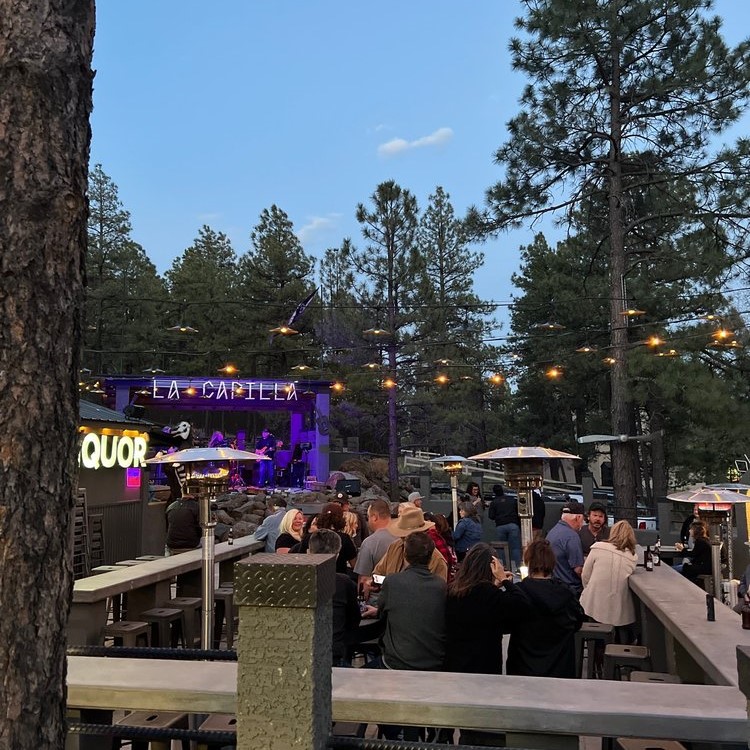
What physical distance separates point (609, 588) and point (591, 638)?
1.55 feet

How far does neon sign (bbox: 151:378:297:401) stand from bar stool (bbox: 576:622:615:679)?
64.2ft

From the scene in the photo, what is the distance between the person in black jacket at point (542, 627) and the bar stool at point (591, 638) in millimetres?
1412

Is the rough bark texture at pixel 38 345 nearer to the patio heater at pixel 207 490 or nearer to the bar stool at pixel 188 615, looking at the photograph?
the patio heater at pixel 207 490

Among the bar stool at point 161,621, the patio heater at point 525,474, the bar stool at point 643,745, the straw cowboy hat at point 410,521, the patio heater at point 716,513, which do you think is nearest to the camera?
the bar stool at point 643,745

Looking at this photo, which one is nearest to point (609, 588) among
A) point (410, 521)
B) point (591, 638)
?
point (591, 638)

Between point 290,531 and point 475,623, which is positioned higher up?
point 290,531

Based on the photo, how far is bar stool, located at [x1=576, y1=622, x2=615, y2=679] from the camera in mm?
5551

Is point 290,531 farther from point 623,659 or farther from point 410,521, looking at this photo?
point 623,659

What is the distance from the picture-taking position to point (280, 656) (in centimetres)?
227

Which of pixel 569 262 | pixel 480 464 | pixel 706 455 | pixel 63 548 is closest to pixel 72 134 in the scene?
pixel 63 548

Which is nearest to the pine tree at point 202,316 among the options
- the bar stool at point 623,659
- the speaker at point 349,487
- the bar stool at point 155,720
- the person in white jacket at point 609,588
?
the speaker at point 349,487

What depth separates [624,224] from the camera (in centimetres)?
1656

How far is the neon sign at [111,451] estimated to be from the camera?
12.5 m

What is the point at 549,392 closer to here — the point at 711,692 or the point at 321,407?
the point at 321,407
